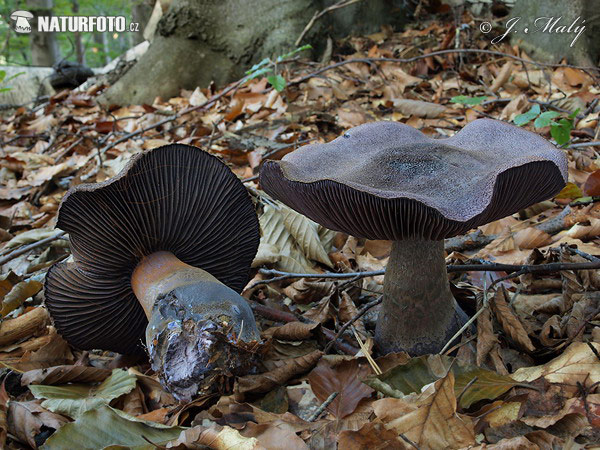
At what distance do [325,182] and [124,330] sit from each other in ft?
3.95

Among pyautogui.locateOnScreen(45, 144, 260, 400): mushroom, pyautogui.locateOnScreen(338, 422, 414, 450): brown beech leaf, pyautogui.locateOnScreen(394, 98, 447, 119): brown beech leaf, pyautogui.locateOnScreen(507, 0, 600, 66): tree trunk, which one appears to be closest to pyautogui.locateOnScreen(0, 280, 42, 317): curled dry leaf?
pyautogui.locateOnScreen(45, 144, 260, 400): mushroom

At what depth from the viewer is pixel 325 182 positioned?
146 cm

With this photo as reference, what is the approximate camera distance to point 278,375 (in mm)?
1783

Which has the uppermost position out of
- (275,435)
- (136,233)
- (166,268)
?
(136,233)

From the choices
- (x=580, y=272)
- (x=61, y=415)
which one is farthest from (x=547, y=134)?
(x=61, y=415)

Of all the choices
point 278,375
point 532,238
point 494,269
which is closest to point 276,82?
point 532,238

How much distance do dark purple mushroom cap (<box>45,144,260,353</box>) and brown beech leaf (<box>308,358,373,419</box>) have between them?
2.24 ft

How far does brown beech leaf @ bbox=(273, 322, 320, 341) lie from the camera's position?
2.00m

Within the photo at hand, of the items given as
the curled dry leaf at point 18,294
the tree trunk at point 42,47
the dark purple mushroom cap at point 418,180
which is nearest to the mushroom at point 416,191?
the dark purple mushroom cap at point 418,180

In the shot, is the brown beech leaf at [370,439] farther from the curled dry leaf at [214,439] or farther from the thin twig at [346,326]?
the thin twig at [346,326]

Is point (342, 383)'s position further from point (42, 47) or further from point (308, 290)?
→ point (42, 47)

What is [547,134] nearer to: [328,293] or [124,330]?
[328,293]

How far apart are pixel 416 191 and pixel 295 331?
74cm

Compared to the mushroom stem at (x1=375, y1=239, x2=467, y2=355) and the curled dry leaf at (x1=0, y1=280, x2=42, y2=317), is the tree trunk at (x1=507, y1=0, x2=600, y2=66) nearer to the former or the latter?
the mushroom stem at (x1=375, y1=239, x2=467, y2=355)
